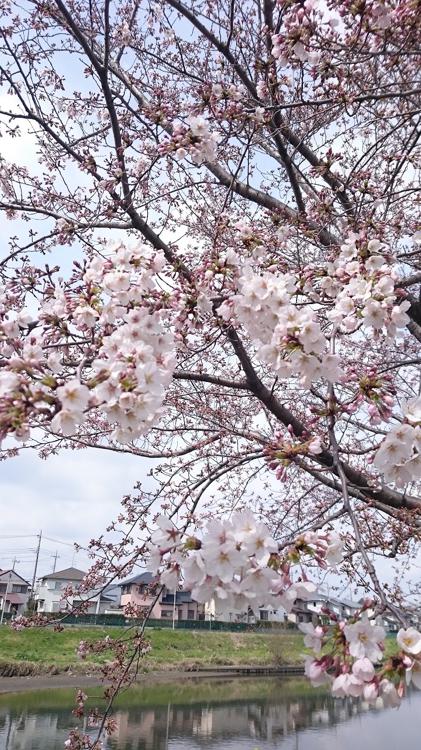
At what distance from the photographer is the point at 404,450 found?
1588 millimetres

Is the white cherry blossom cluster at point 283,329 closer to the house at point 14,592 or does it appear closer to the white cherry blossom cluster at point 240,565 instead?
the white cherry blossom cluster at point 240,565

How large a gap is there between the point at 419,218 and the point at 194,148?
91.6 inches

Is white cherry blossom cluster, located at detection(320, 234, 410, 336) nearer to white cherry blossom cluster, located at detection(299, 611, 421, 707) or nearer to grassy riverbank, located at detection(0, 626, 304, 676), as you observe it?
white cherry blossom cluster, located at detection(299, 611, 421, 707)

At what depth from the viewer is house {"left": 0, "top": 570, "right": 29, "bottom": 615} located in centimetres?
3574

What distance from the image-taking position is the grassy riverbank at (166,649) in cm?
1766

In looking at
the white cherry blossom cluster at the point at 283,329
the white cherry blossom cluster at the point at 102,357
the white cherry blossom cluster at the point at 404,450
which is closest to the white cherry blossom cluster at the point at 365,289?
the white cherry blossom cluster at the point at 283,329

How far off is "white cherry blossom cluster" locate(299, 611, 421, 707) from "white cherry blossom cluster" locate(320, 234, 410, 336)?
44.2 inches

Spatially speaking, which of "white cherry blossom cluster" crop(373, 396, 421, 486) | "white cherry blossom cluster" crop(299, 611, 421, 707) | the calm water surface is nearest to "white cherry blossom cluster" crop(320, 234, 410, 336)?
"white cherry blossom cluster" crop(373, 396, 421, 486)

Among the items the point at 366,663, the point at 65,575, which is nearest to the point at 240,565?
the point at 366,663

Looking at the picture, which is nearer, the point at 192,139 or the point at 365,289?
the point at 365,289

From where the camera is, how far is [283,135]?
13.8 feet

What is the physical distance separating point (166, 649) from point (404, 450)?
24.2m

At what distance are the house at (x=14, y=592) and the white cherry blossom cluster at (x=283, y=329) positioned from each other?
1465 inches

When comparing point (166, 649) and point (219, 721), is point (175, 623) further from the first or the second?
point (219, 721)
